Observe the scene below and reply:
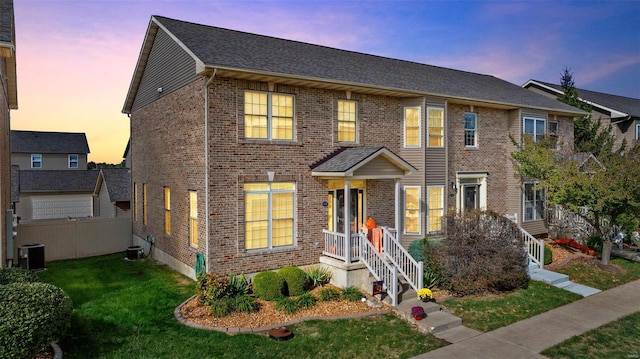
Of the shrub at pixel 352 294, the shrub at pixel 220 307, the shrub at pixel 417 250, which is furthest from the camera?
the shrub at pixel 417 250

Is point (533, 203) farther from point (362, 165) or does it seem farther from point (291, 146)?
point (291, 146)

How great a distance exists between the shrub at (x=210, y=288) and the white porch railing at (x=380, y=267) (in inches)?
166

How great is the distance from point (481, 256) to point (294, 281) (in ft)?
19.1

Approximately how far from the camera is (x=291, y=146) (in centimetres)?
1289

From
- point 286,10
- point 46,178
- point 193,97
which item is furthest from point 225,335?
point 46,178

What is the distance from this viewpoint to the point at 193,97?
41.1 ft

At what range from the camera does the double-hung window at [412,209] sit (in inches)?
627

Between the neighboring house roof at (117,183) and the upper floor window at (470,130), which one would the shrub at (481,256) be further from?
the neighboring house roof at (117,183)

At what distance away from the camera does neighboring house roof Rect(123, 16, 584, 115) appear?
11.9 meters

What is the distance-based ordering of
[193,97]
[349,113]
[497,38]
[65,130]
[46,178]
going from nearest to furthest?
[193,97]
[349,113]
[497,38]
[46,178]
[65,130]

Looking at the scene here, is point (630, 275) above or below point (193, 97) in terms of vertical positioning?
below

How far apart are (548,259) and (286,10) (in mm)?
15031

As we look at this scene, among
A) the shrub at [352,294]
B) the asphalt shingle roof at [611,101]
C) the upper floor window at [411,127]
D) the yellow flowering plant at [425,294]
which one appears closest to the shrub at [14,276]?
the shrub at [352,294]

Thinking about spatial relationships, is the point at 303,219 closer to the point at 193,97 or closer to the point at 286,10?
the point at 193,97
